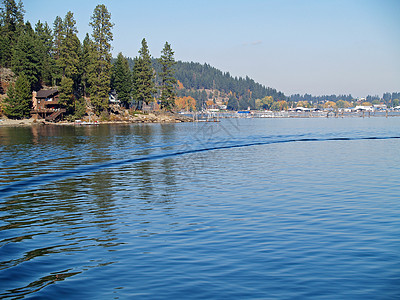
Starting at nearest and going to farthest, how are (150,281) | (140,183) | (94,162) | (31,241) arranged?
(150,281) < (31,241) < (140,183) < (94,162)

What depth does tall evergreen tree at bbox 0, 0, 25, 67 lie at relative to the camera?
17425cm

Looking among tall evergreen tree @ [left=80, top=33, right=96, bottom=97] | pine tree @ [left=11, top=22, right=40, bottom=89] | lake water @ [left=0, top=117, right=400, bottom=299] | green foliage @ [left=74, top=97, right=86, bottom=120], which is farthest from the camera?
tall evergreen tree @ [left=80, top=33, right=96, bottom=97]

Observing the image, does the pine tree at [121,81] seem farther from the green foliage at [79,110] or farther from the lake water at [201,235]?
the lake water at [201,235]

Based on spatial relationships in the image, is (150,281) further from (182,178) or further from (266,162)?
(266,162)

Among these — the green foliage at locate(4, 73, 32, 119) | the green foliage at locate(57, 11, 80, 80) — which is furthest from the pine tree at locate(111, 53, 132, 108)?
the green foliage at locate(4, 73, 32, 119)

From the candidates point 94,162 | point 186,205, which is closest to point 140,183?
point 186,205

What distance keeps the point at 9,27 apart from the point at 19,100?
59737mm

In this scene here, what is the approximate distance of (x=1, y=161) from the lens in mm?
46500

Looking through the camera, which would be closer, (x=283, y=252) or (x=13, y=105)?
(x=283, y=252)

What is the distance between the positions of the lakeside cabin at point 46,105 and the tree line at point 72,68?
339 centimetres

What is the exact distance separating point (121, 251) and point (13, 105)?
484ft

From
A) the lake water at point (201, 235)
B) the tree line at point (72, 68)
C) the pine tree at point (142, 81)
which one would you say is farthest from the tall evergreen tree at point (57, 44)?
the lake water at point (201, 235)

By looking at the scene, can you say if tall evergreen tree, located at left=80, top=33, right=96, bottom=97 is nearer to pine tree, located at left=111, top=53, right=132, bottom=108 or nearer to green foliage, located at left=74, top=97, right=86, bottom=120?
green foliage, located at left=74, top=97, right=86, bottom=120

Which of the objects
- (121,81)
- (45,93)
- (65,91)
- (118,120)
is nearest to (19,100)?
(45,93)
